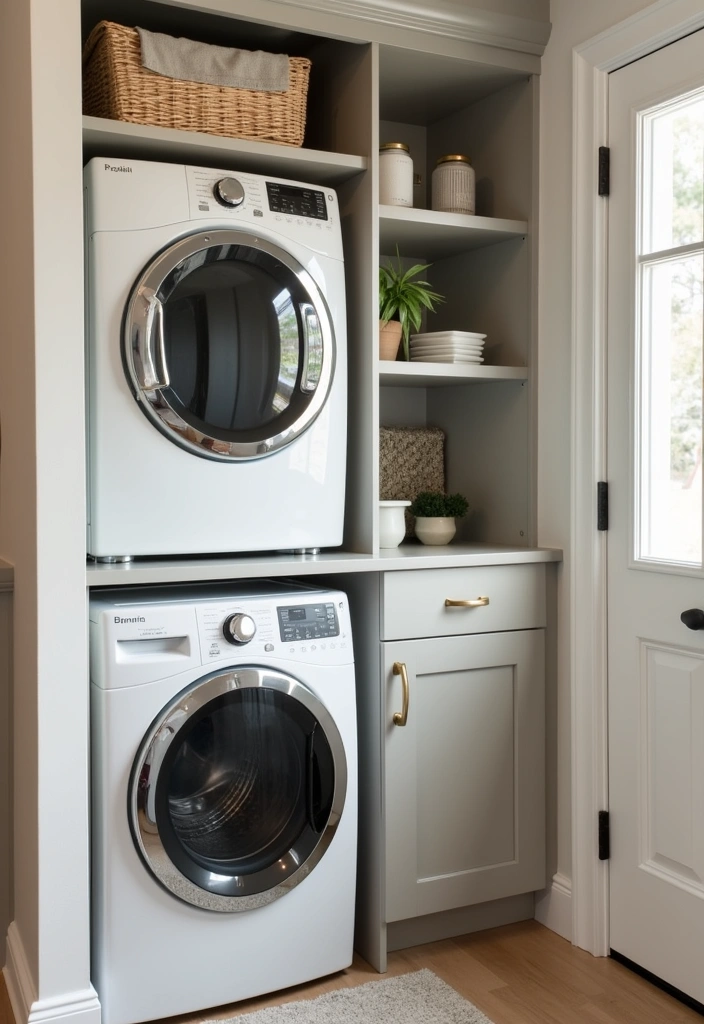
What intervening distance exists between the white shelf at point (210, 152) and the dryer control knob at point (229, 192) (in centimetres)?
8

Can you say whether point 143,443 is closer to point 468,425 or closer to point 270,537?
point 270,537

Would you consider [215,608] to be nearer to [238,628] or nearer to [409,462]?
[238,628]

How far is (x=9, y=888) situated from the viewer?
2.32m

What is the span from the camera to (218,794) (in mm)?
2115

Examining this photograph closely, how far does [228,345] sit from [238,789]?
959 mm

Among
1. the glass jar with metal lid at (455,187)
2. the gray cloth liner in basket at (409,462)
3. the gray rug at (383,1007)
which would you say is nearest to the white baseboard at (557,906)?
the gray rug at (383,1007)

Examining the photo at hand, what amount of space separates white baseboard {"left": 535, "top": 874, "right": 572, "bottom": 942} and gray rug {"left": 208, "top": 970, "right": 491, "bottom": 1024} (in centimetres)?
40

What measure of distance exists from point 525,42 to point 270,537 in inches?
54.9

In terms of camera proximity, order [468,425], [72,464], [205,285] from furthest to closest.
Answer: [468,425]
[205,285]
[72,464]

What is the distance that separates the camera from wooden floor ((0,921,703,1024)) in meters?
2.11

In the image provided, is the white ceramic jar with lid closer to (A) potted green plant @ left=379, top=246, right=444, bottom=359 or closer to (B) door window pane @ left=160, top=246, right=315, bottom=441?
(A) potted green plant @ left=379, top=246, right=444, bottom=359

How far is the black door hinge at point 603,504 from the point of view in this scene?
7.76 feet

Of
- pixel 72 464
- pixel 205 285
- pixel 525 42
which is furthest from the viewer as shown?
pixel 525 42

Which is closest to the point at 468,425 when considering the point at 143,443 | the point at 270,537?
the point at 270,537
